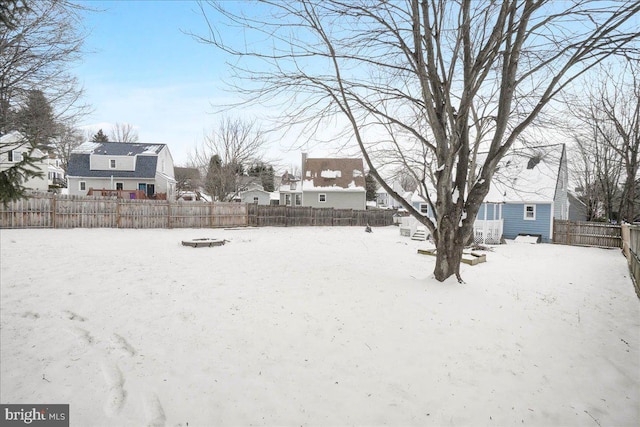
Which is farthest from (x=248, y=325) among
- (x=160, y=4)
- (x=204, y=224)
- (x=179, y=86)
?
(x=204, y=224)

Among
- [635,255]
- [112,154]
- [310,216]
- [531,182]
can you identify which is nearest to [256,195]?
[112,154]

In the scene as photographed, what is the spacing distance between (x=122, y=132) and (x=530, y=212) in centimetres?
5104

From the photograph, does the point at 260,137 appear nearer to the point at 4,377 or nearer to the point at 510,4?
the point at 510,4

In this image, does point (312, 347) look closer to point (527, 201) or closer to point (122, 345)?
point (122, 345)

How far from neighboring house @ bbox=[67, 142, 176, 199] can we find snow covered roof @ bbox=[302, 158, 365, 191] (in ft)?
45.3

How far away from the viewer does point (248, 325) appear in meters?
4.43

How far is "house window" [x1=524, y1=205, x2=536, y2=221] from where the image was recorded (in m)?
18.0

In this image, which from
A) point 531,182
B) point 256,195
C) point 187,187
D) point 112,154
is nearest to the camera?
point 531,182

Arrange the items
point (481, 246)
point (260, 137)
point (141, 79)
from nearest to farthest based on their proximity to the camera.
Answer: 1. point (141, 79)
2. point (481, 246)
3. point (260, 137)

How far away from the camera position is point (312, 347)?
12.8 feet

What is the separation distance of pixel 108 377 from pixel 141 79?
30.1ft

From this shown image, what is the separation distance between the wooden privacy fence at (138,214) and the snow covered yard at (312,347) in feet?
26.8

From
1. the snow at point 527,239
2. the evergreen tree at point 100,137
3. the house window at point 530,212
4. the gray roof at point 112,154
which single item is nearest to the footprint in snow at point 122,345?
the snow at point 527,239

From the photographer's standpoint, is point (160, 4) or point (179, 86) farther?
point (179, 86)
